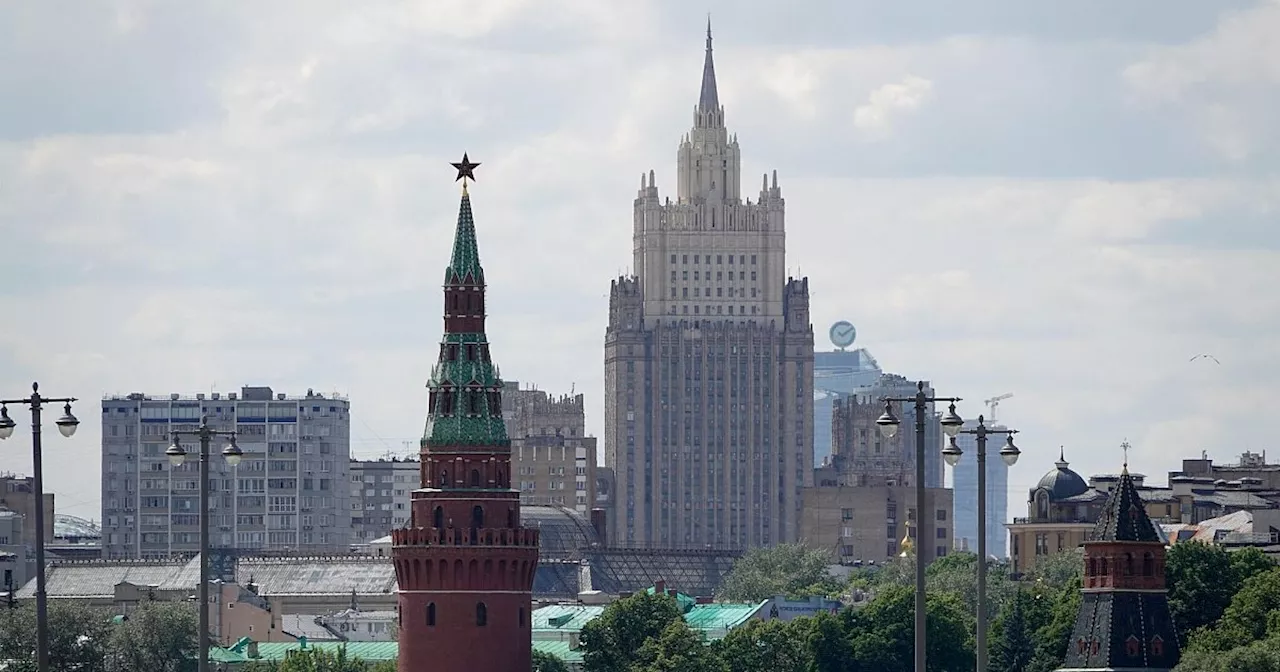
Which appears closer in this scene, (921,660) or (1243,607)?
(921,660)

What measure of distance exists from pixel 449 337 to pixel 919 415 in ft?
280

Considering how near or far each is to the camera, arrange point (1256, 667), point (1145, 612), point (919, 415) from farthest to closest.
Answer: point (1145, 612), point (1256, 667), point (919, 415)

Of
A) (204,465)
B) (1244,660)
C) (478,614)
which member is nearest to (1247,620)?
(1244,660)

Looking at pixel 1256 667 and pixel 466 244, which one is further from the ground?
pixel 466 244

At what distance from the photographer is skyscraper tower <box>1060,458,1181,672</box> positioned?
18825cm

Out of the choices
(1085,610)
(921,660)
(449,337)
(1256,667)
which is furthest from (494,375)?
(921,660)

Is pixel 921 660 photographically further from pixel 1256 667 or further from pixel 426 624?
pixel 426 624

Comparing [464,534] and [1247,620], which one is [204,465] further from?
[1247,620]

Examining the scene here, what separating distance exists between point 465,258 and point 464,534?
1239 cm

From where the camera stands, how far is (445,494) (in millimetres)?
195250

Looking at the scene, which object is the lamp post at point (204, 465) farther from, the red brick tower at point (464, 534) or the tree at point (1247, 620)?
the tree at point (1247, 620)

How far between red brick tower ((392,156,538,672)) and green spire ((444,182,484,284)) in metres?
0.16

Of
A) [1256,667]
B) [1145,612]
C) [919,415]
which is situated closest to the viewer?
[919,415]

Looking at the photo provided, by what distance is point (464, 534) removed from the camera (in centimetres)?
19438
